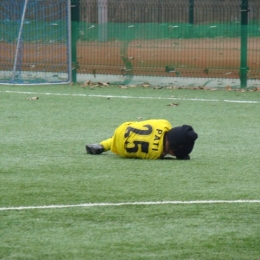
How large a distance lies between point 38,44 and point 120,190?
36.8 feet

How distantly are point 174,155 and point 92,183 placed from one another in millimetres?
1281

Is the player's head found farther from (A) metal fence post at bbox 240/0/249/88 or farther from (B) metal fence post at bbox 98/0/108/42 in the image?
(B) metal fence post at bbox 98/0/108/42

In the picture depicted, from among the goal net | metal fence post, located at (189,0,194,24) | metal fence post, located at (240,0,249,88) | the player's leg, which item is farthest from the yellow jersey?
the goal net

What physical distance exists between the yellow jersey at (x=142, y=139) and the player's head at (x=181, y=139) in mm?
86

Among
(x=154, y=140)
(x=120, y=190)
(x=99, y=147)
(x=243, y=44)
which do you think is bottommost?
(x=120, y=190)

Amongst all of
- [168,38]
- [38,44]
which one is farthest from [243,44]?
[38,44]

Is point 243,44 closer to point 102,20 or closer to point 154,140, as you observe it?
point 102,20

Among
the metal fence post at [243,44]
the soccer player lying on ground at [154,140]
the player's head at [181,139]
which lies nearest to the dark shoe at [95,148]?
the soccer player lying on ground at [154,140]

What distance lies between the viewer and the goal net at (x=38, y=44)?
17844mm

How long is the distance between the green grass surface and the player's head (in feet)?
0.40

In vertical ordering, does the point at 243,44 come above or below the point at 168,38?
below

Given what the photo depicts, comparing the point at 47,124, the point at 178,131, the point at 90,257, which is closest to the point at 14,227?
the point at 90,257

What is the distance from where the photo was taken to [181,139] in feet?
26.6

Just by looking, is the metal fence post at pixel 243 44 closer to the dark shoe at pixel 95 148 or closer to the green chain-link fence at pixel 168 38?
the green chain-link fence at pixel 168 38
